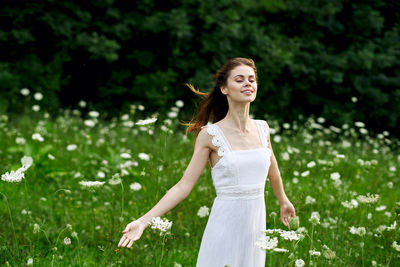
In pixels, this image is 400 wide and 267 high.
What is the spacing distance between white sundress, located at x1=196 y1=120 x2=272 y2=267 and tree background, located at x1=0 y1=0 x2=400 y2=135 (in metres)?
5.75

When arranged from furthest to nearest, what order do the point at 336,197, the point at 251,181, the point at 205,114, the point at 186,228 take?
1. the point at 336,197
2. the point at 186,228
3. the point at 205,114
4. the point at 251,181

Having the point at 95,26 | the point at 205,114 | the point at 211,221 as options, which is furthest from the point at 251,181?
the point at 95,26

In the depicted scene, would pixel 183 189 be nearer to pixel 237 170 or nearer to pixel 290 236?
pixel 237 170

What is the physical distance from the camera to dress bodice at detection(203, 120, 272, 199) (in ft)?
7.58

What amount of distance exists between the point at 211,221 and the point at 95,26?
726 centimetres

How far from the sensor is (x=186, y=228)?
3676 mm

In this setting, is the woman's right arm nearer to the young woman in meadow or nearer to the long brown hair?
the young woman in meadow

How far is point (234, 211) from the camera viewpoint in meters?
2.33

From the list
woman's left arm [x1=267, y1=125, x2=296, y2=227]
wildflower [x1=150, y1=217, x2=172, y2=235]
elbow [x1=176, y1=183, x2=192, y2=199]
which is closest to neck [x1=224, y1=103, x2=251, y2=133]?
woman's left arm [x1=267, y1=125, x2=296, y2=227]

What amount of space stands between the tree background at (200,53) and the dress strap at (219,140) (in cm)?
566

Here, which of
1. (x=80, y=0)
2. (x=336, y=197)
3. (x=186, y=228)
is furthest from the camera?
(x=80, y=0)

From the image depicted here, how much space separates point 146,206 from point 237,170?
5.68 ft

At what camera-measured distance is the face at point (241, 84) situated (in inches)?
93.0

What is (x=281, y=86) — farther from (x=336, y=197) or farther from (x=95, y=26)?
(x=336, y=197)
